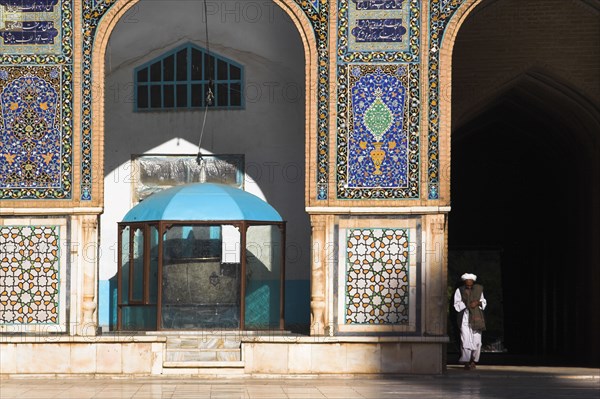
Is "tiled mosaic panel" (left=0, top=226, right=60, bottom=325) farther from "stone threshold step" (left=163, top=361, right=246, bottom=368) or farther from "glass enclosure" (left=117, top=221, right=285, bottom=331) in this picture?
"stone threshold step" (left=163, top=361, right=246, bottom=368)

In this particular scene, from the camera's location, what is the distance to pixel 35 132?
13.8 meters

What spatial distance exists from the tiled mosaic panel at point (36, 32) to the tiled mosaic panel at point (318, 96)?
0.20 meters

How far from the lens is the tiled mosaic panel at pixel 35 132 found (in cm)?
1380

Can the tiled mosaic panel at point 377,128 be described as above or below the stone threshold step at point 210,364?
above

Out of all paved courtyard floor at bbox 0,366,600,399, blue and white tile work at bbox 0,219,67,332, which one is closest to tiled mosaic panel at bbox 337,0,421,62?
paved courtyard floor at bbox 0,366,600,399

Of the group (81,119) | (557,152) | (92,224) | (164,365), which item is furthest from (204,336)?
(557,152)

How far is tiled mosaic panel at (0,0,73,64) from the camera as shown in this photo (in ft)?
45.5

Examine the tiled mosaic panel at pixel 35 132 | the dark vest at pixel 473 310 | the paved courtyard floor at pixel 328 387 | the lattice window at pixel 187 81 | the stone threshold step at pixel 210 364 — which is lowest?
the paved courtyard floor at pixel 328 387

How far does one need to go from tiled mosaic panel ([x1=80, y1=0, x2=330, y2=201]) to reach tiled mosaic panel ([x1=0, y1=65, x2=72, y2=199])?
155 millimetres

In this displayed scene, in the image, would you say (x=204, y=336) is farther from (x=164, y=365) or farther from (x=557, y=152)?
(x=557, y=152)

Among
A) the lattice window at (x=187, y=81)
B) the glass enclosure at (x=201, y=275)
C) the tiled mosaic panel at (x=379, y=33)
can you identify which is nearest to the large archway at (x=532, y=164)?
the tiled mosaic panel at (x=379, y=33)

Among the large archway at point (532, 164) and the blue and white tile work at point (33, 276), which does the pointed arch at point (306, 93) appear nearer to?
the blue and white tile work at point (33, 276)

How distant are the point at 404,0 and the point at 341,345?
358 centimetres

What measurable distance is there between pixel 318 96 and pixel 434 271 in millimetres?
2142
